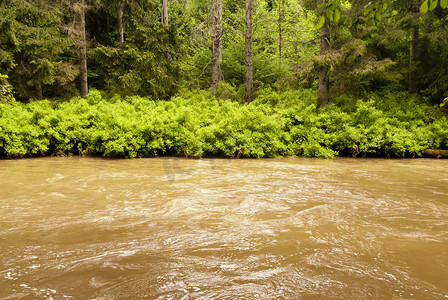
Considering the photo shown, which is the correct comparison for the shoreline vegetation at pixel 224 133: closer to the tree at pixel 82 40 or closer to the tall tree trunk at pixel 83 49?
the tall tree trunk at pixel 83 49

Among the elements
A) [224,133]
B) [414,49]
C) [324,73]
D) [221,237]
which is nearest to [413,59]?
[414,49]

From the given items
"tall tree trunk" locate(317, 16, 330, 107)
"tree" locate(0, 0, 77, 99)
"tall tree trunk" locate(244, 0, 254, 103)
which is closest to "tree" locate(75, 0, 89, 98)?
"tree" locate(0, 0, 77, 99)

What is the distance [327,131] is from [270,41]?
1595 cm

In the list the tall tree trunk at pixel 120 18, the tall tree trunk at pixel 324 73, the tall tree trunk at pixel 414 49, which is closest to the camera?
the tall tree trunk at pixel 414 49

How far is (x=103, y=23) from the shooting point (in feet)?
60.2

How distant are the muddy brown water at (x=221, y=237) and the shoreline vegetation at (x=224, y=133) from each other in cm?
296

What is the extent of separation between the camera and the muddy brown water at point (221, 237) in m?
2.54

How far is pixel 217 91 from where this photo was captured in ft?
53.2

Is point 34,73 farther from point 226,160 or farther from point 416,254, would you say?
point 416,254

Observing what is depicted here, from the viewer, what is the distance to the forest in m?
10.2

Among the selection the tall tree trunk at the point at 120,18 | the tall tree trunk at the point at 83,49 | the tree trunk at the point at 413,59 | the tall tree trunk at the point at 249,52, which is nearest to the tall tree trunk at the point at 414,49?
the tree trunk at the point at 413,59

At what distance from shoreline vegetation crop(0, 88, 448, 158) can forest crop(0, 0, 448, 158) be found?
0.13 ft

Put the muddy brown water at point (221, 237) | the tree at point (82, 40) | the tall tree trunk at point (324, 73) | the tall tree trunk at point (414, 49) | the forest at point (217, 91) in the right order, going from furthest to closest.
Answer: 1. the tree at point (82, 40)
2. the tall tree trunk at point (324, 73)
3. the tall tree trunk at point (414, 49)
4. the forest at point (217, 91)
5. the muddy brown water at point (221, 237)

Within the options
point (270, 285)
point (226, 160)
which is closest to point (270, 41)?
point (226, 160)
